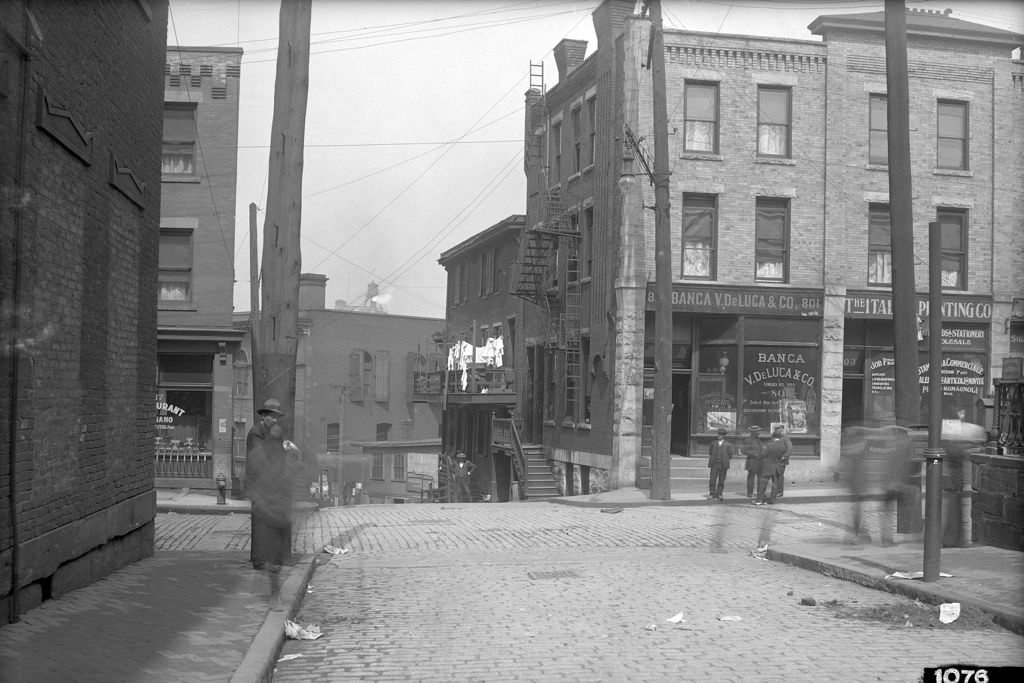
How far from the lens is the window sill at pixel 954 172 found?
92.4 ft

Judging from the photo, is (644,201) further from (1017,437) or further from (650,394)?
(1017,437)

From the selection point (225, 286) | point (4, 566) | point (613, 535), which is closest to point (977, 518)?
point (613, 535)

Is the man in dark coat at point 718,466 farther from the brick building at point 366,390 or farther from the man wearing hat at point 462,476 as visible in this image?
the brick building at point 366,390

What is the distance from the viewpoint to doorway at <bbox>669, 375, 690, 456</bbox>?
1104 inches

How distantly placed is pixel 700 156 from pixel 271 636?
21622mm

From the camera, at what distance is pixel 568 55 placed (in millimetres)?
33625

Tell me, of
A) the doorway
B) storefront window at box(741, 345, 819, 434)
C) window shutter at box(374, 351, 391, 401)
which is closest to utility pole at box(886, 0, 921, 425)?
storefront window at box(741, 345, 819, 434)

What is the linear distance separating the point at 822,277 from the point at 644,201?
501cm

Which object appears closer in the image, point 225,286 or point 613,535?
point 613,535

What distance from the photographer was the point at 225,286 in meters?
30.2

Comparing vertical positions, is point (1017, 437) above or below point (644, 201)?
below

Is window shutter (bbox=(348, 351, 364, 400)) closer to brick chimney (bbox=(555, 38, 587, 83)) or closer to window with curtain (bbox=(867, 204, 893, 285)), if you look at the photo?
brick chimney (bbox=(555, 38, 587, 83))

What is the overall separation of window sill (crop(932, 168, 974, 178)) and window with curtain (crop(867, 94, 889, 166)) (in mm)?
1441

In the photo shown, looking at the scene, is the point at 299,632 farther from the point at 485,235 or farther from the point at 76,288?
the point at 485,235
